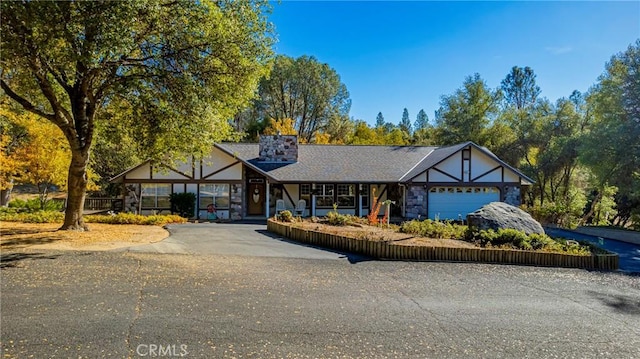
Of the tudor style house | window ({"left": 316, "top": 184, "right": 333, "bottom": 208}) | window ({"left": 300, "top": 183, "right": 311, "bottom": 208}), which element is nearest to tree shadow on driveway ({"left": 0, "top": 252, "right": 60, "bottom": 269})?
the tudor style house

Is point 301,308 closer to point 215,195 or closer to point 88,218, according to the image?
point 88,218

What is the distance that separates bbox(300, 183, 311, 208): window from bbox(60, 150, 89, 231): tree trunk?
10.9 metres

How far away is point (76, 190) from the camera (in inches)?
477

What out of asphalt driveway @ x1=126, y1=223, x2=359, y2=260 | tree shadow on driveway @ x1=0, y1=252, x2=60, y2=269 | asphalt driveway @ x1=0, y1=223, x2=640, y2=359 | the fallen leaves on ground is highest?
the fallen leaves on ground

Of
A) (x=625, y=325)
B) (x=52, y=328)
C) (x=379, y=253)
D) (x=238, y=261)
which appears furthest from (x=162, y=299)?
(x=625, y=325)

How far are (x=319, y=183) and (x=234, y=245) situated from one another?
395 inches

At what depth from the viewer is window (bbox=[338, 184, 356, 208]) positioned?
21359mm

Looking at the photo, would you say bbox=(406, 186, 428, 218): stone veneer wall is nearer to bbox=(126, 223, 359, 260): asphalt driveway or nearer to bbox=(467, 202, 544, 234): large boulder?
bbox=(467, 202, 544, 234): large boulder

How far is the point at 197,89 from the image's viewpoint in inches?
422

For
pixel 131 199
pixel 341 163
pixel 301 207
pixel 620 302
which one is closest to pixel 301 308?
pixel 620 302

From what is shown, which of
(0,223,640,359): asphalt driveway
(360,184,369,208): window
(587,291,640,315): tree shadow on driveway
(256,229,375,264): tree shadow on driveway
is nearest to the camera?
(0,223,640,359): asphalt driveway

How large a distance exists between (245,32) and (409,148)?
16.6 meters

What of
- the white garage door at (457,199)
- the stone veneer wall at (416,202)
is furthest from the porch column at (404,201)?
the white garage door at (457,199)

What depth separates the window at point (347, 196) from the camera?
2136cm
